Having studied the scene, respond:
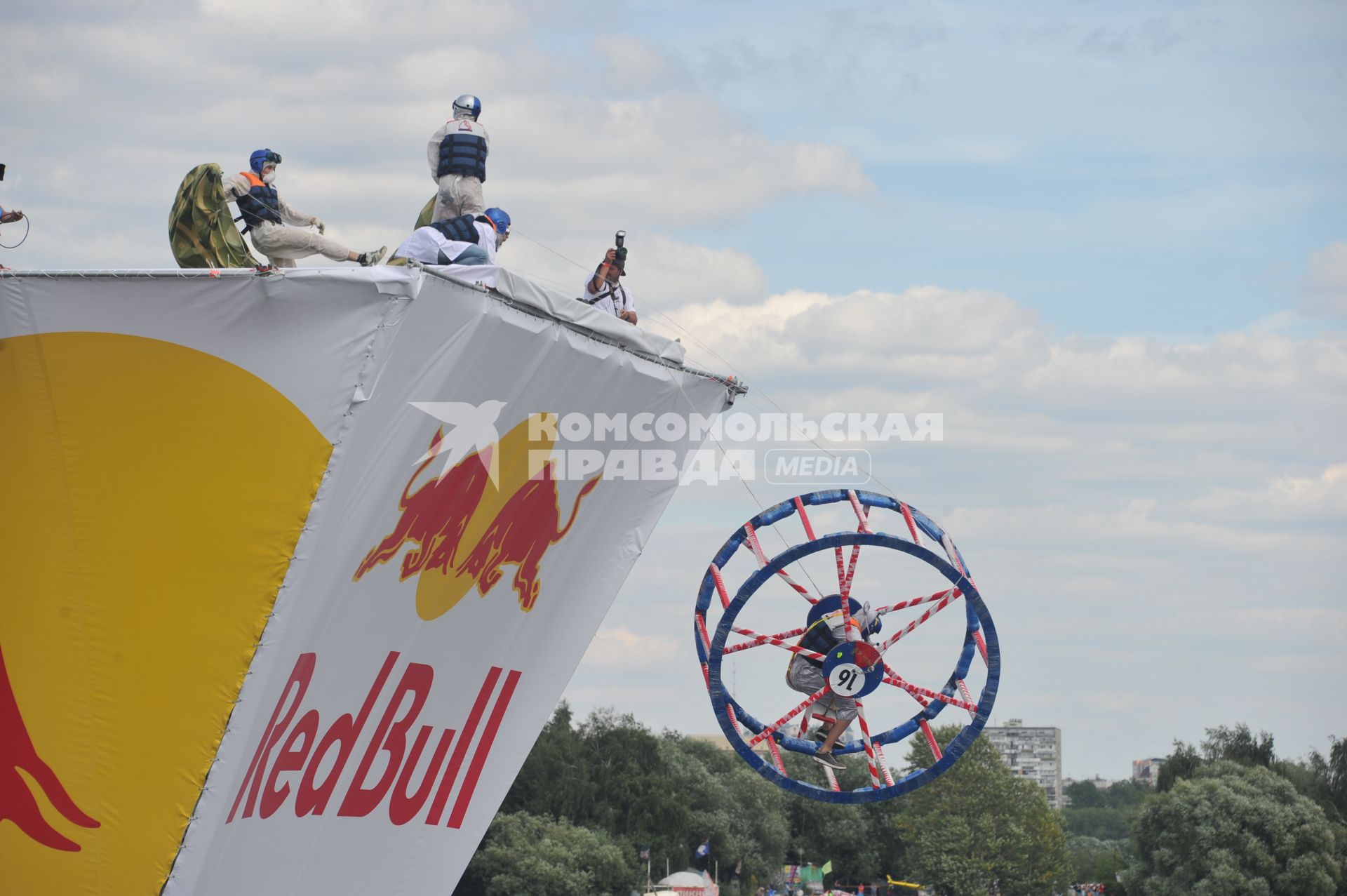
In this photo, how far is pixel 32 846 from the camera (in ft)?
34.3

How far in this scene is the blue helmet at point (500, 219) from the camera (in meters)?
12.4

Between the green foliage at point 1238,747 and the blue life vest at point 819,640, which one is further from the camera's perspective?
the green foliage at point 1238,747

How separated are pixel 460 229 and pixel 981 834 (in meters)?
62.6

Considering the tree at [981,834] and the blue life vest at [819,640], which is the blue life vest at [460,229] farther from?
the tree at [981,834]

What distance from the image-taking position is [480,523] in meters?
12.2

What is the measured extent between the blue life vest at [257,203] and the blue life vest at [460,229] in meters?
1.28

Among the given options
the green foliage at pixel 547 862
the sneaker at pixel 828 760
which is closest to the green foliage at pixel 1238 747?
the green foliage at pixel 547 862

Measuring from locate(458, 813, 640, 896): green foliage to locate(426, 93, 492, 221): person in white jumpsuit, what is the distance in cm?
4129

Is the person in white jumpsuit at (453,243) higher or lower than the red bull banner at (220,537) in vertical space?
higher

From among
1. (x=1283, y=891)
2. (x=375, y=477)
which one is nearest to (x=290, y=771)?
(x=375, y=477)

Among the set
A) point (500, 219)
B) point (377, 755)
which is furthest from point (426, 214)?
point (377, 755)

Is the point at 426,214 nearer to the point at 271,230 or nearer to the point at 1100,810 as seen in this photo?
the point at 271,230

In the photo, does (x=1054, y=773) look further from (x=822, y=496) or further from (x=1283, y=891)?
(x=822, y=496)

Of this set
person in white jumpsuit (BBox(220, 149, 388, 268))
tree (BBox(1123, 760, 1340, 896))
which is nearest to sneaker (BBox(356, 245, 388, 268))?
person in white jumpsuit (BBox(220, 149, 388, 268))
